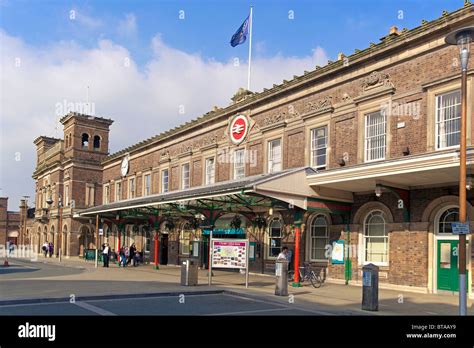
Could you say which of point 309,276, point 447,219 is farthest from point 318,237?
point 447,219

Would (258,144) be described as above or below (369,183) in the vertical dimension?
above

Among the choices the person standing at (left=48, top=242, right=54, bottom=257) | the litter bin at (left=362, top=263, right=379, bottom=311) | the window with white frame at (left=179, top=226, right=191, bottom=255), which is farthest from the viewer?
the person standing at (left=48, top=242, right=54, bottom=257)

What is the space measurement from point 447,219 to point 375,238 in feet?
10.6

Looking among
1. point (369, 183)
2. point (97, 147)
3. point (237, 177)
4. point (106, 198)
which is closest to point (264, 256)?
point (237, 177)

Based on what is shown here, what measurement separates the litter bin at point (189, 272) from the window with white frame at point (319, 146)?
7490mm

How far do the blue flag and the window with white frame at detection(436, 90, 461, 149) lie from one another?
14.4m

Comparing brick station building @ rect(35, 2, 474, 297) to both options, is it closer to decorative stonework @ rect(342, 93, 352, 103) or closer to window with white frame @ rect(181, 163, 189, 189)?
decorative stonework @ rect(342, 93, 352, 103)

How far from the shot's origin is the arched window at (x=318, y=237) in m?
22.5

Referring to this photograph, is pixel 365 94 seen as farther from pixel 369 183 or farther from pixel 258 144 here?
pixel 258 144

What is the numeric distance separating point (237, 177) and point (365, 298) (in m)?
16.0

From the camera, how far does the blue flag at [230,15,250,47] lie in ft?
96.8

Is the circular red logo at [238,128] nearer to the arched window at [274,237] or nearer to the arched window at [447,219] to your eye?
the arched window at [274,237]

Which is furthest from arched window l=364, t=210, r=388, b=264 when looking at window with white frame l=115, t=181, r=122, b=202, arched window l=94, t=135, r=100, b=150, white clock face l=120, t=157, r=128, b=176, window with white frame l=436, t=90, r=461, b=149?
arched window l=94, t=135, r=100, b=150
